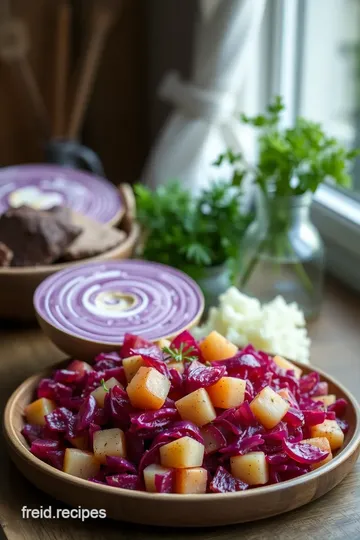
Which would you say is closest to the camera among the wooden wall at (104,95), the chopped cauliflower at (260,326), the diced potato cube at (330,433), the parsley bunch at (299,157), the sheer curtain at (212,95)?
the diced potato cube at (330,433)

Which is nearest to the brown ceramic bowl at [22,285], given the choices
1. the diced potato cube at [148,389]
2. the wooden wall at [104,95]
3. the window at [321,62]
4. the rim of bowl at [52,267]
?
the rim of bowl at [52,267]

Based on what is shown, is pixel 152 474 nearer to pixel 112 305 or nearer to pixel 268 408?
pixel 268 408

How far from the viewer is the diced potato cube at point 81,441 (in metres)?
1.00

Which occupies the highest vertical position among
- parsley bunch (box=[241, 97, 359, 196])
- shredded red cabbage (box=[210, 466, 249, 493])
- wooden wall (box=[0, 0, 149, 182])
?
parsley bunch (box=[241, 97, 359, 196])

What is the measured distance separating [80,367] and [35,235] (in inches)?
13.6

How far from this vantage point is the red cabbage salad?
3.06 ft

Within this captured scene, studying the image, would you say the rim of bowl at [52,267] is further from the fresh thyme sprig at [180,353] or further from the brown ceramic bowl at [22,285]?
the fresh thyme sprig at [180,353]

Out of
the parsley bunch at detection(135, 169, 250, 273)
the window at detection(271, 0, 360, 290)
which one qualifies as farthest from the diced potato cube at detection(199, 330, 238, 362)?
the window at detection(271, 0, 360, 290)

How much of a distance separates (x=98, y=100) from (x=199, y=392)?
170 cm

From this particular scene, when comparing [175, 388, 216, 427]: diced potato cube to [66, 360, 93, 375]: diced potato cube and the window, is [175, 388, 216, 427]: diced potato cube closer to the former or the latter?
[66, 360, 93, 375]: diced potato cube

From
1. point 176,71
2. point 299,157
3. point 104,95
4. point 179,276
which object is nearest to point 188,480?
point 179,276

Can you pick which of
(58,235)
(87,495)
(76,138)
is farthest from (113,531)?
(76,138)

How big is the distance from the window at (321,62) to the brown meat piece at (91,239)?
54 cm

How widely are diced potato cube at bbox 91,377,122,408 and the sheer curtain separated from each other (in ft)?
3.04
